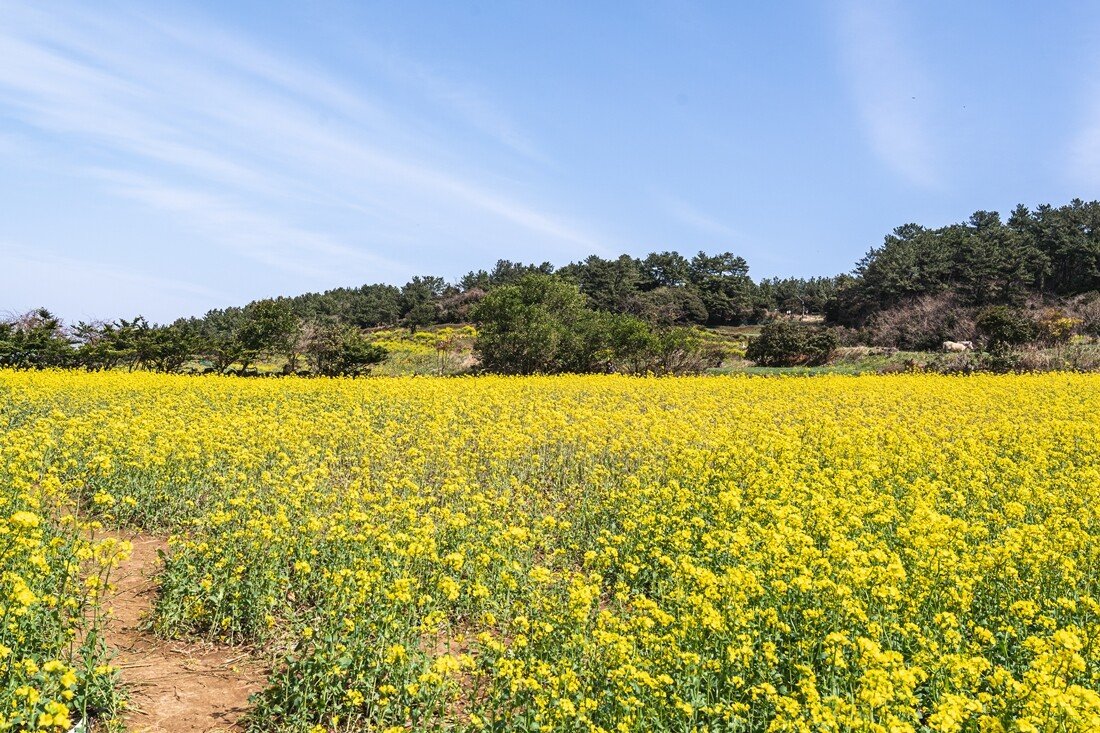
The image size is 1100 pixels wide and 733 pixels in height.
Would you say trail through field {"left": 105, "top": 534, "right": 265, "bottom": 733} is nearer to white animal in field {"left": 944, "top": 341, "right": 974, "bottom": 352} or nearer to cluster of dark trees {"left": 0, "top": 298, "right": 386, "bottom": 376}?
cluster of dark trees {"left": 0, "top": 298, "right": 386, "bottom": 376}

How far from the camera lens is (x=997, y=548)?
553 cm

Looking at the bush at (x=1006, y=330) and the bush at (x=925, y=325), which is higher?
the bush at (x=925, y=325)

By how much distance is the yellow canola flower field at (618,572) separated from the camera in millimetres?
4055

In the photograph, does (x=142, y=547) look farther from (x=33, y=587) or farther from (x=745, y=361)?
(x=745, y=361)

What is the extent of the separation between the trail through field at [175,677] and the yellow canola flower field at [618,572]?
0.21 meters

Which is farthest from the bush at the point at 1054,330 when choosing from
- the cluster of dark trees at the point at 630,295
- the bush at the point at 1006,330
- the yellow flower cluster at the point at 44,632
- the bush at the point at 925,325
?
the yellow flower cluster at the point at 44,632

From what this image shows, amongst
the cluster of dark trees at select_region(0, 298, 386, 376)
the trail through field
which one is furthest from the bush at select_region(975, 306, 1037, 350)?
the trail through field

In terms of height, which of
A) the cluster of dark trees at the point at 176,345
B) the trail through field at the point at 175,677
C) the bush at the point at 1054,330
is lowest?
the trail through field at the point at 175,677

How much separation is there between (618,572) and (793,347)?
127 ft

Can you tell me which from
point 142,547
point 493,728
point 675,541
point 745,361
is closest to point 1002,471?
point 675,541

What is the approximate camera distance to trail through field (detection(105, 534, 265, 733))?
15.1 feet

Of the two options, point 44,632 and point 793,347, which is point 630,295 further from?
point 44,632

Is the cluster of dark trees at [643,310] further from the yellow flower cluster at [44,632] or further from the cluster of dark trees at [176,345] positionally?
the yellow flower cluster at [44,632]

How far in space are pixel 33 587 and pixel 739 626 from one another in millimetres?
4931
